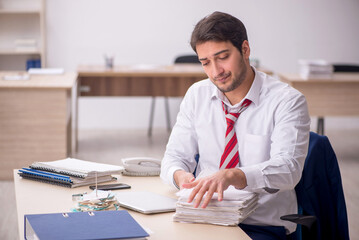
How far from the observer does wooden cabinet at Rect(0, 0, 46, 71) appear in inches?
257

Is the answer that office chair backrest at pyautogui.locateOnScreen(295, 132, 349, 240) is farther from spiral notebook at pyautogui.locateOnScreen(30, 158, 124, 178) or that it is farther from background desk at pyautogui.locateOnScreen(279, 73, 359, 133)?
background desk at pyautogui.locateOnScreen(279, 73, 359, 133)

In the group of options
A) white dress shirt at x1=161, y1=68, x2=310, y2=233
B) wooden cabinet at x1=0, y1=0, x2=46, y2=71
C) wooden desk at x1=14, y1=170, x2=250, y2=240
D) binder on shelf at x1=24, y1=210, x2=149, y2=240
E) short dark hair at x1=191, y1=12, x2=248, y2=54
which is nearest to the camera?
binder on shelf at x1=24, y1=210, x2=149, y2=240

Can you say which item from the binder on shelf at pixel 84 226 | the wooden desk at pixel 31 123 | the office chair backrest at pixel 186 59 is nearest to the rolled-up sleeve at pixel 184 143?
the binder on shelf at pixel 84 226

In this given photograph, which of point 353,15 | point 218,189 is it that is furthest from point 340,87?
point 218,189

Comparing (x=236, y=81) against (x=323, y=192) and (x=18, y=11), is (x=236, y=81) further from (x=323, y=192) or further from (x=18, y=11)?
(x=18, y=11)

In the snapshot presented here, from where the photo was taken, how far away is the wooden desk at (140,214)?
1433 millimetres

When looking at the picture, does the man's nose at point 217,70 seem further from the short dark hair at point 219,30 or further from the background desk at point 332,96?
the background desk at point 332,96

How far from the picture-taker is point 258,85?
1987 millimetres

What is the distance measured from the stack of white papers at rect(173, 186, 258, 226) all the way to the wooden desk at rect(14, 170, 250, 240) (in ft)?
0.07

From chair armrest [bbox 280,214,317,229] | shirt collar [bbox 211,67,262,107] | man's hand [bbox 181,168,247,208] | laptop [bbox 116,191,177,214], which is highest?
shirt collar [bbox 211,67,262,107]

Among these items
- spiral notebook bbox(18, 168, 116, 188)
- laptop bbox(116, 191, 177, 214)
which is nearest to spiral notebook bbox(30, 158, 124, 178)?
spiral notebook bbox(18, 168, 116, 188)

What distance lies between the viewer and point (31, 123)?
14.3 ft

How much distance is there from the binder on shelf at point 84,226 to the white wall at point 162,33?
554cm

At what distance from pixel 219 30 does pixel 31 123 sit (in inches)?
113
